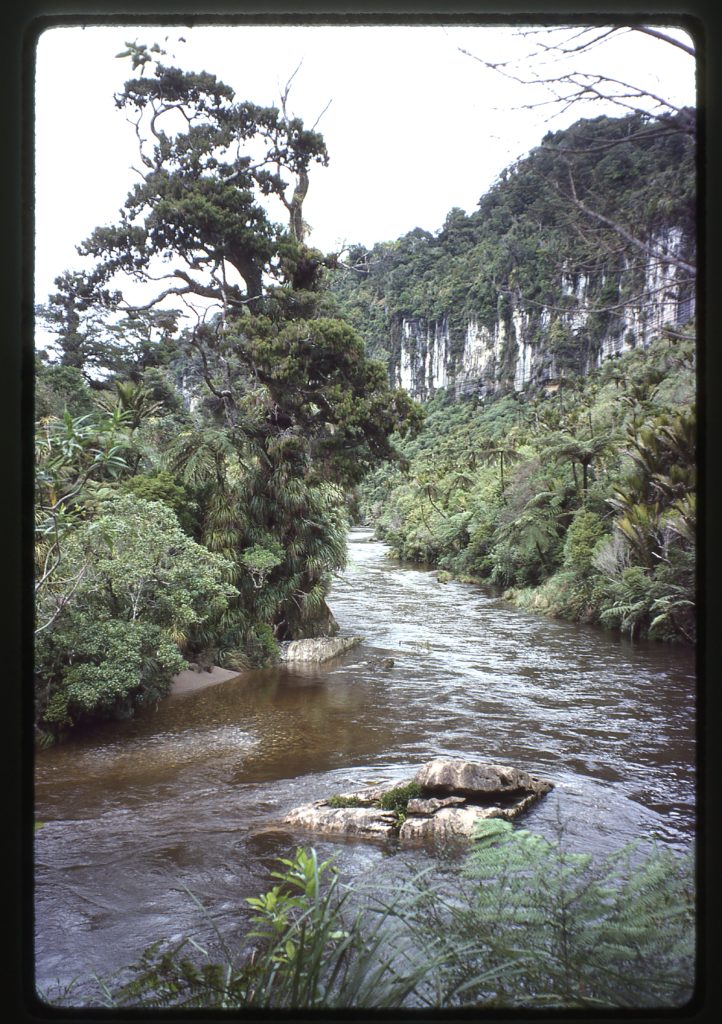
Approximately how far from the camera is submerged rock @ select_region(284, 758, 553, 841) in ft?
12.4

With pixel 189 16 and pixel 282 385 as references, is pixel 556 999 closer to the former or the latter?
pixel 189 16

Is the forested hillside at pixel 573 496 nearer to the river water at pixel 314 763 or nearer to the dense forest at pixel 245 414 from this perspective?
the dense forest at pixel 245 414

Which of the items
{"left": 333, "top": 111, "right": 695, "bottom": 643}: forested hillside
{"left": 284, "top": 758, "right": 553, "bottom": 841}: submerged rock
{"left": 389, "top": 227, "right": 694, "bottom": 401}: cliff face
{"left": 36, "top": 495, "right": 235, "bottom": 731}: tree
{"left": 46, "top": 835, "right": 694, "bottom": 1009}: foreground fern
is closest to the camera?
{"left": 46, "top": 835, "right": 694, "bottom": 1009}: foreground fern

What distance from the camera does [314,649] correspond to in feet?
26.4

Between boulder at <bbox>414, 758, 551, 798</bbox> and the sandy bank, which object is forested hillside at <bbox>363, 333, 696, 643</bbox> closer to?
boulder at <bbox>414, 758, 551, 798</bbox>

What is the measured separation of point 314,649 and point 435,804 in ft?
13.6

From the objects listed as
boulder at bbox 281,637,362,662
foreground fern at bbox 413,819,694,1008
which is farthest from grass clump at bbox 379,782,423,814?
boulder at bbox 281,637,362,662

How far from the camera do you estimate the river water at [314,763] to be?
3.22 metres

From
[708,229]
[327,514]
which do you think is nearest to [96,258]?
[327,514]

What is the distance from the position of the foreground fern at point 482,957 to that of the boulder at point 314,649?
19.6 feet

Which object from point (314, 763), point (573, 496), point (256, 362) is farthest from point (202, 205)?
point (573, 496)

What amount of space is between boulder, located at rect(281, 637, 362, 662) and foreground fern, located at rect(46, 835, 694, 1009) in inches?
235

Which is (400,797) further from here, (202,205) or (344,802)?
(202,205)

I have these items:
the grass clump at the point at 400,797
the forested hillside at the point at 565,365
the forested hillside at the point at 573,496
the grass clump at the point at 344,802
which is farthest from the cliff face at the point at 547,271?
the grass clump at the point at 344,802
